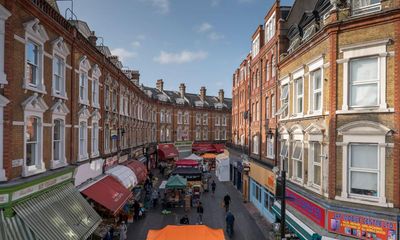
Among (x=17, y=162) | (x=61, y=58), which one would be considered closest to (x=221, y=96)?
(x=61, y=58)

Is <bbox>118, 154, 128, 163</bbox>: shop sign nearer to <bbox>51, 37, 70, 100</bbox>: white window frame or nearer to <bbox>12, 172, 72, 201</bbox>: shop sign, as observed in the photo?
<bbox>12, 172, 72, 201</bbox>: shop sign

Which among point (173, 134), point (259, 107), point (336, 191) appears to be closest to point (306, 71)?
point (336, 191)

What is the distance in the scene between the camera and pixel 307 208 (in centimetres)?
1270

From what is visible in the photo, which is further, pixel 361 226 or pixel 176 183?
pixel 176 183

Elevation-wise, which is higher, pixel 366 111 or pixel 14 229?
pixel 366 111

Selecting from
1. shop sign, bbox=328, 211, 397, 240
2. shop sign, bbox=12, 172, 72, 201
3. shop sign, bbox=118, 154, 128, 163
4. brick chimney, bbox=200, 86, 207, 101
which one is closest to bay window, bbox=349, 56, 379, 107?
shop sign, bbox=328, 211, 397, 240

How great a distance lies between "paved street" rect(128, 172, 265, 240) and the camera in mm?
18500

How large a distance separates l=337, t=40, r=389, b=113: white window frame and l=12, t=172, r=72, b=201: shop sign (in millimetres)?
11563

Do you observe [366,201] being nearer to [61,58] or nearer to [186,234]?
[186,234]

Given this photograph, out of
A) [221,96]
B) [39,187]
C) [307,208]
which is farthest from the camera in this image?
[221,96]

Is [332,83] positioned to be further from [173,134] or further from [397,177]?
[173,134]

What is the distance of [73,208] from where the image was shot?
39.8ft

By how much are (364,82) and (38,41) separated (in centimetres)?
1224

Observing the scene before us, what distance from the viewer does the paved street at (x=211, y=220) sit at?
18500 mm
